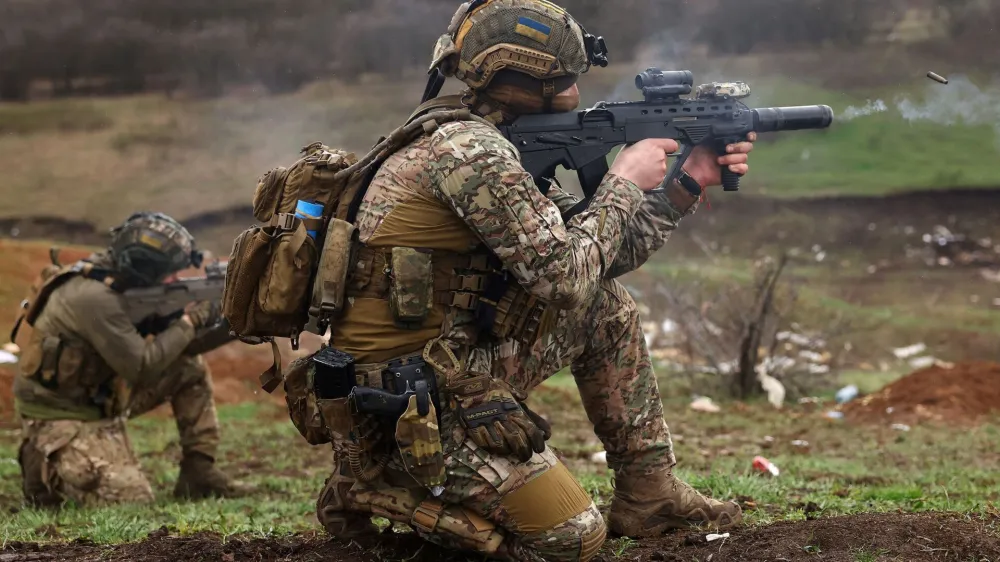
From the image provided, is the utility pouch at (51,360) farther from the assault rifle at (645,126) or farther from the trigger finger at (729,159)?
the trigger finger at (729,159)

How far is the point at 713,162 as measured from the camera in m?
4.63

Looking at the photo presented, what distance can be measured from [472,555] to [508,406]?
66cm

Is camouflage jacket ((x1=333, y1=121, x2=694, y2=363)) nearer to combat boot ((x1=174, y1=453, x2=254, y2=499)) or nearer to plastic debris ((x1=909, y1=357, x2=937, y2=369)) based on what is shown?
combat boot ((x1=174, y1=453, x2=254, y2=499))

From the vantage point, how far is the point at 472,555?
4.18 metres

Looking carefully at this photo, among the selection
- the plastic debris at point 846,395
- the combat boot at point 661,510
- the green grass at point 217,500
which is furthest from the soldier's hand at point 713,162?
the plastic debris at point 846,395

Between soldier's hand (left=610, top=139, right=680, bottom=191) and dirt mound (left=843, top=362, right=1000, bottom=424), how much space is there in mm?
6420

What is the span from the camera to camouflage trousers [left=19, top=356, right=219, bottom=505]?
22.6 feet

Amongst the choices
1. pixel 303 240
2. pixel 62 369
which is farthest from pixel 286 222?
pixel 62 369

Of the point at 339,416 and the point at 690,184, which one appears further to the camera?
the point at 690,184

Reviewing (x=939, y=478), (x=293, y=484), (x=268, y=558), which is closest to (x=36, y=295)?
(x=293, y=484)

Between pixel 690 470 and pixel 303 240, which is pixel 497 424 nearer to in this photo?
pixel 303 240

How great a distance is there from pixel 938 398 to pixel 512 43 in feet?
24.9

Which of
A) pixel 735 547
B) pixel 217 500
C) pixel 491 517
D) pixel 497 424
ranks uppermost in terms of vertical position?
pixel 497 424

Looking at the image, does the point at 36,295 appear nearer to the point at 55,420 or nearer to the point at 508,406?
the point at 55,420
